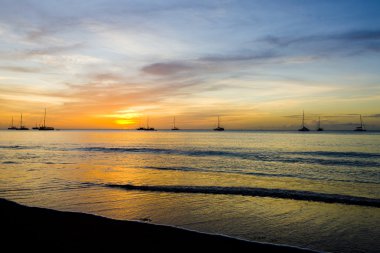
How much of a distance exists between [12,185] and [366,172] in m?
28.3

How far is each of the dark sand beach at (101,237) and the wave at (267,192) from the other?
862 centimetres

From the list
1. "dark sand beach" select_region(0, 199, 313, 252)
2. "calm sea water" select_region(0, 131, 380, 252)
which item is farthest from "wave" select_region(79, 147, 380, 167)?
"dark sand beach" select_region(0, 199, 313, 252)

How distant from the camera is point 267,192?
698 inches

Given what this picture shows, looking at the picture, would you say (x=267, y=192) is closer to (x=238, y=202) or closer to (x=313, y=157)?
(x=238, y=202)

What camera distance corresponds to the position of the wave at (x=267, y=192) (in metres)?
15.7

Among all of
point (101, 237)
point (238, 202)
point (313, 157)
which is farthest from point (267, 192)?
point (313, 157)

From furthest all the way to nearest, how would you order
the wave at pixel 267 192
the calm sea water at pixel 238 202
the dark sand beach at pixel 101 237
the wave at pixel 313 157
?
1. the wave at pixel 313 157
2. the wave at pixel 267 192
3. the calm sea water at pixel 238 202
4. the dark sand beach at pixel 101 237

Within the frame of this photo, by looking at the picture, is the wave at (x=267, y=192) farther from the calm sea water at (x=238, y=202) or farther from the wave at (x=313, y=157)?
the wave at (x=313, y=157)

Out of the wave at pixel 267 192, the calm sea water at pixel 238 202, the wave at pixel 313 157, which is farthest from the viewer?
the wave at pixel 313 157

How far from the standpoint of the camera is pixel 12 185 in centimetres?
1911

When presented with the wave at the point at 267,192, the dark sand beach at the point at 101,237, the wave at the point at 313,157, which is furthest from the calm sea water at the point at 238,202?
the wave at the point at 313,157

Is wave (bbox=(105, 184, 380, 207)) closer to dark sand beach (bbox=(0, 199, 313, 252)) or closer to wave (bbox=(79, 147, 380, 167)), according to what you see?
dark sand beach (bbox=(0, 199, 313, 252))

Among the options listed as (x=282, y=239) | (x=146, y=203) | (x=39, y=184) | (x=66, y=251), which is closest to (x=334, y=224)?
(x=282, y=239)

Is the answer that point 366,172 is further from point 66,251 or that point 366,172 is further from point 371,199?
point 66,251
